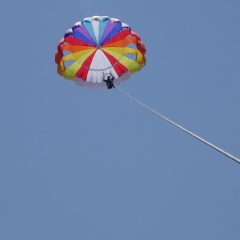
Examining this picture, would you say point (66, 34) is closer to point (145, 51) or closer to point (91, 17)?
point (91, 17)

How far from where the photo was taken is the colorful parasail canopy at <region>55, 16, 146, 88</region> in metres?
16.8

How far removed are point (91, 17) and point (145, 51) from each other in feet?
6.80

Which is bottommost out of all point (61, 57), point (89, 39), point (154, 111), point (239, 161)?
point (239, 161)

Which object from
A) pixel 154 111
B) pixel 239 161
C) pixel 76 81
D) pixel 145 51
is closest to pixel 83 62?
pixel 76 81

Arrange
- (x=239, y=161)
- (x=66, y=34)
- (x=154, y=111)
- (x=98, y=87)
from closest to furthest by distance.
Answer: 1. (x=239, y=161)
2. (x=154, y=111)
3. (x=66, y=34)
4. (x=98, y=87)

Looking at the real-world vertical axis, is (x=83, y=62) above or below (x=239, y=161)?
above

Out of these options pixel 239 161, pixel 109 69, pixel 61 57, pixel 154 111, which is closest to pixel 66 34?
pixel 61 57

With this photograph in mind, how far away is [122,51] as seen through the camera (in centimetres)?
1741

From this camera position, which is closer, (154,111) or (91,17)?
(154,111)

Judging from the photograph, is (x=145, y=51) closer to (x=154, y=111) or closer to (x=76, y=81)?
(x=76, y=81)

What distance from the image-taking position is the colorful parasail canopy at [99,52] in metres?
16.8

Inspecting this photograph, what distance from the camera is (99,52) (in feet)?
57.6

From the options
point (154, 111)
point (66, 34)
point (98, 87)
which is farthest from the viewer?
point (98, 87)

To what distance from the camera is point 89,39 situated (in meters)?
17.1
